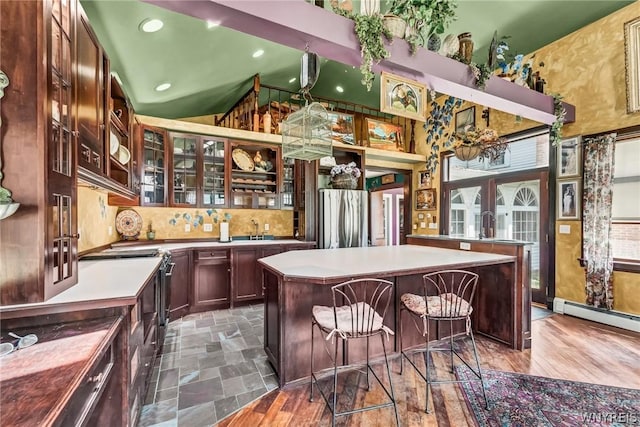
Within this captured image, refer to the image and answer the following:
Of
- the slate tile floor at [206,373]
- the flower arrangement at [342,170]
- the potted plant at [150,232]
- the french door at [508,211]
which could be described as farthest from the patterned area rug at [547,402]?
the potted plant at [150,232]

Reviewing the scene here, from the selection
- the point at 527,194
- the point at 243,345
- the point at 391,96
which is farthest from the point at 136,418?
the point at 527,194

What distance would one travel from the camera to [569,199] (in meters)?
3.88

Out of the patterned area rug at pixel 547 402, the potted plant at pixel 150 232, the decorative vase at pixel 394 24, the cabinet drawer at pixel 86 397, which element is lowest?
the patterned area rug at pixel 547 402

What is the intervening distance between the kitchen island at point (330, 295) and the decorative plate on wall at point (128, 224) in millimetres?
2465

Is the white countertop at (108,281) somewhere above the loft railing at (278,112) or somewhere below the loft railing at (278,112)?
below

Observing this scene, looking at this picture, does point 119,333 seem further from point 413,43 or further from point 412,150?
point 412,150

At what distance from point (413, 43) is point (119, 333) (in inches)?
113

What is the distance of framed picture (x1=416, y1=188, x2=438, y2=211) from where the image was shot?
6.01 metres

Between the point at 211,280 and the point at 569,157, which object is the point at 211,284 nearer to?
the point at 211,280

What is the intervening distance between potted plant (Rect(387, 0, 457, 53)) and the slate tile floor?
3.06m

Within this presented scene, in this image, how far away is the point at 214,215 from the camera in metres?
4.50

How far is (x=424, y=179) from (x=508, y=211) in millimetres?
1888

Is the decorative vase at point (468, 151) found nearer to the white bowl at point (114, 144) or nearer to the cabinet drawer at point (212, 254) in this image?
the cabinet drawer at point (212, 254)

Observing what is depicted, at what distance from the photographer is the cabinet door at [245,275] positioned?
3.96 metres
